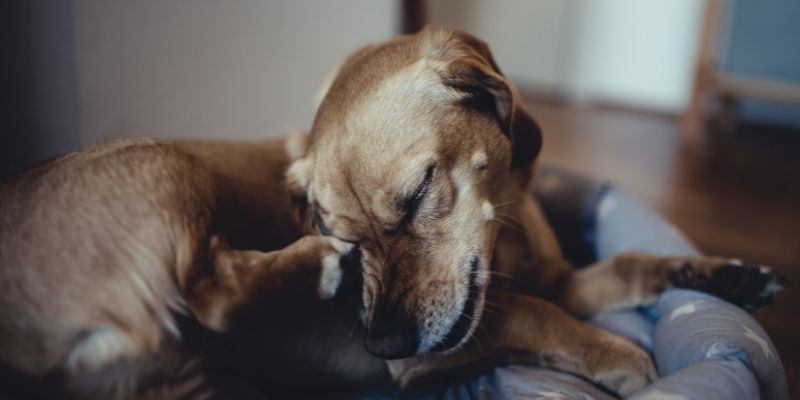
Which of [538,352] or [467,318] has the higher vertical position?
[467,318]

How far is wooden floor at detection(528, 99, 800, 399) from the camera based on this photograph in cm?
323

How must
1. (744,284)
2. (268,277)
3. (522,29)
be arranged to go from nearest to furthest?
(268,277) < (744,284) < (522,29)

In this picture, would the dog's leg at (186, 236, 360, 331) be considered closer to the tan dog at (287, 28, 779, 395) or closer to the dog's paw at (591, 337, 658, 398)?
the tan dog at (287, 28, 779, 395)

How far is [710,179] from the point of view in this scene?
4430 millimetres

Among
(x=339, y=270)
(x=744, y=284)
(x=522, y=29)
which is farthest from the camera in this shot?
(x=522, y=29)

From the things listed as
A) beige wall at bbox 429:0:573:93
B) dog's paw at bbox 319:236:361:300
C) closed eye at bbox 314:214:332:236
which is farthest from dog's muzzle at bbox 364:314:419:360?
beige wall at bbox 429:0:573:93

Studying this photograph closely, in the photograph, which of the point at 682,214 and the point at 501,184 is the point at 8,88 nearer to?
the point at 501,184

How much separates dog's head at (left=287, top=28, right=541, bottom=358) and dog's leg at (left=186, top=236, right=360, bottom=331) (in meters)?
0.08

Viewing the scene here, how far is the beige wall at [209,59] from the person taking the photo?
237 centimetres

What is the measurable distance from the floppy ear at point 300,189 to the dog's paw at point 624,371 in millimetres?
835

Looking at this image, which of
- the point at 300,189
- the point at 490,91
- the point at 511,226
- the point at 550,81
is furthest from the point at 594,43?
the point at 300,189

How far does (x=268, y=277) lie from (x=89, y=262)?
346 millimetres

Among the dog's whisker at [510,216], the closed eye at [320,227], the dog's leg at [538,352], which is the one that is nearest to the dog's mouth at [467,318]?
the dog's leg at [538,352]

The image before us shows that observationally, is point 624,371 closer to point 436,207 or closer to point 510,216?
point 510,216
